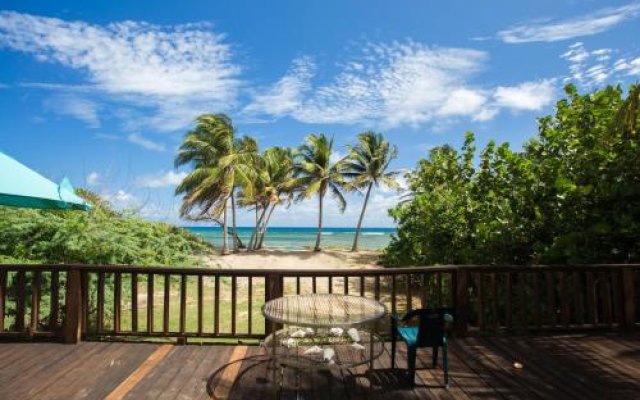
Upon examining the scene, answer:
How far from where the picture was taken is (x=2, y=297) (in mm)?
4184

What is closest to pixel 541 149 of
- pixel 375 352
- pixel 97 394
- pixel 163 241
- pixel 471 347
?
pixel 471 347

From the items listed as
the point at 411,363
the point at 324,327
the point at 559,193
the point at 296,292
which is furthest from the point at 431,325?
the point at 559,193

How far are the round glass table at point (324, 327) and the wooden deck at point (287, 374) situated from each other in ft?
0.57

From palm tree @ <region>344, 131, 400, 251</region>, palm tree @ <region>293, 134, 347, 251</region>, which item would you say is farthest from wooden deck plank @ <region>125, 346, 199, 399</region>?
palm tree @ <region>344, 131, 400, 251</region>

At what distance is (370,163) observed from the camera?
28.6 metres

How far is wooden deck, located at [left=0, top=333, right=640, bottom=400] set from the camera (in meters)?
2.93

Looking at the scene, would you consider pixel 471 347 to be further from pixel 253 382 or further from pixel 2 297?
pixel 2 297

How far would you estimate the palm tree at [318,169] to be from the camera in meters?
27.7

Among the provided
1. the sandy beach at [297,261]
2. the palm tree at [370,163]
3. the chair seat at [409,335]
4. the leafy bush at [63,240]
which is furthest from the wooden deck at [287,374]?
the palm tree at [370,163]

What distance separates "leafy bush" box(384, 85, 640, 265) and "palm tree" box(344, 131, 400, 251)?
1976 centimetres

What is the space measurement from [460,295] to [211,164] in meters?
23.2

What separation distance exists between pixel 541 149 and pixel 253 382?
6178mm

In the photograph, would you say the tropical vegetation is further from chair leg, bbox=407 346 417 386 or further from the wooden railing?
chair leg, bbox=407 346 417 386

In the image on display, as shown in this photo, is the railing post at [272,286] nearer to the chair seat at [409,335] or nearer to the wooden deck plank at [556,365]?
the chair seat at [409,335]
